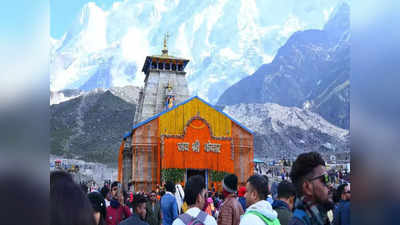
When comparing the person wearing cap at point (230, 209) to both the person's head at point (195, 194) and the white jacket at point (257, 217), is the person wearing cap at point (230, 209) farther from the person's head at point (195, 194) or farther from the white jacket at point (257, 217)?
the white jacket at point (257, 217)

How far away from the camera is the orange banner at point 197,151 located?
24875mm

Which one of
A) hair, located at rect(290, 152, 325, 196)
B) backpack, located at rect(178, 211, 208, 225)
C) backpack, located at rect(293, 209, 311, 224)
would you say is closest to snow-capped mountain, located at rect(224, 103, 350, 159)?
backpack, located at rect(178, 211, 208, 225)

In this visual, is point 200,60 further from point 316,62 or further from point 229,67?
point 316,62

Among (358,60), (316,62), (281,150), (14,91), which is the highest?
(316,62)

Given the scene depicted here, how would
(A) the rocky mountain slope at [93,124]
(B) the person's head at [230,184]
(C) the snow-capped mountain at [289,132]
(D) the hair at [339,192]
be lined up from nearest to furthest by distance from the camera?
1. (D) the hair at [339,192]
2. (B) the person's head at [230,184]
3. (A) the rocky mountain slope at [93,124]
4. (C) the snow-capped mountain at [289,132]

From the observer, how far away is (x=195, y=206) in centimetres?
423

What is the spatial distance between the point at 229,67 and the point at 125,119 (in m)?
104

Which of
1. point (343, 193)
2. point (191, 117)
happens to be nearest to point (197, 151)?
point (191, 117)

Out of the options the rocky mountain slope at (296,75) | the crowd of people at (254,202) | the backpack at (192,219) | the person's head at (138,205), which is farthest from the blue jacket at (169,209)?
the rocky mountain slope at (296,75)

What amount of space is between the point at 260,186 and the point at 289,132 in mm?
75560

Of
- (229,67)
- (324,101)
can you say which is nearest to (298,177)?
(324,101)

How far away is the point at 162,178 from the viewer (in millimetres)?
24141

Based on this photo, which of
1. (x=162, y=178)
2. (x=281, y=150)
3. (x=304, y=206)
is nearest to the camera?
(x=304, y=206)

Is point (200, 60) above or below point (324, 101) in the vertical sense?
above
